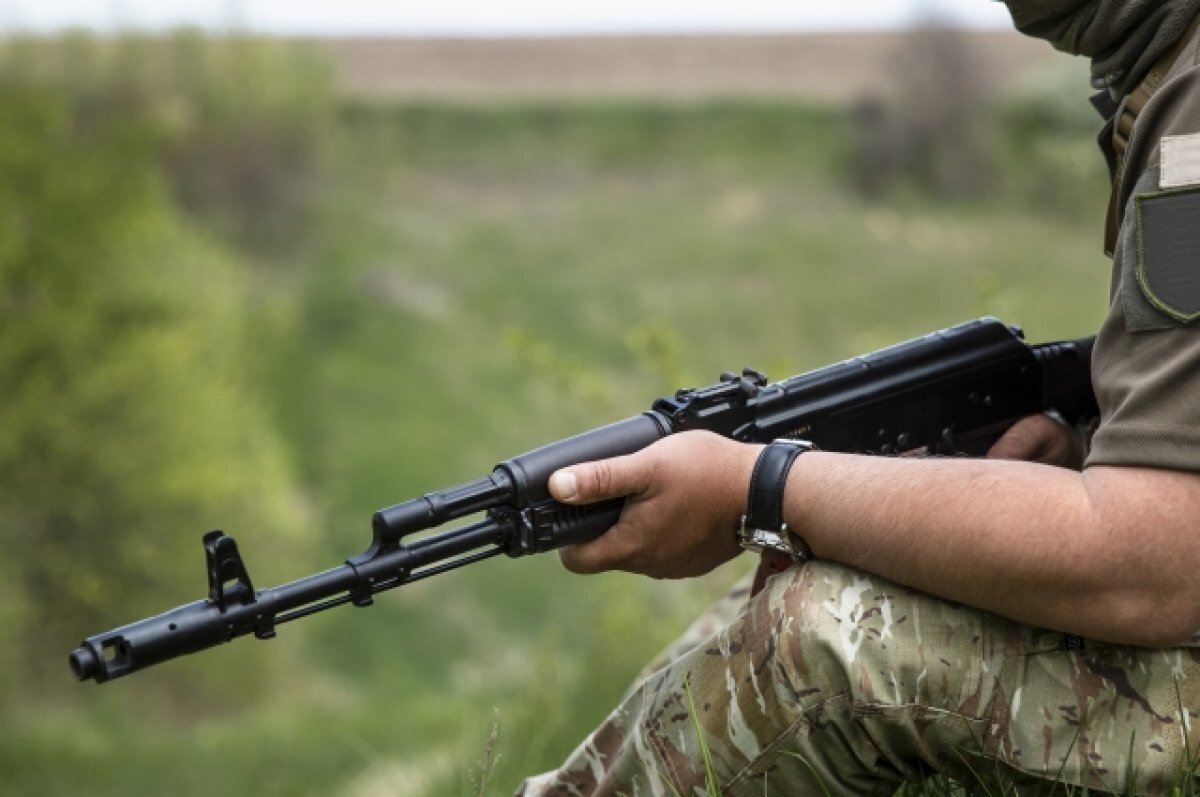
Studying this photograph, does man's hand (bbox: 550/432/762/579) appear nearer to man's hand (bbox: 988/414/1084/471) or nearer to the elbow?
the elbow

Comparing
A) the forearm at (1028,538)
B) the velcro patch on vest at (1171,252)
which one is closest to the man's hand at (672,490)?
the forearm at (1028,538)

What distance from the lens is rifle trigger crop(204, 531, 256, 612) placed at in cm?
232

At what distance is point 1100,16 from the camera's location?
251 cm

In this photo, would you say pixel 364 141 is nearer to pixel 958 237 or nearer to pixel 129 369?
pixel 958 237

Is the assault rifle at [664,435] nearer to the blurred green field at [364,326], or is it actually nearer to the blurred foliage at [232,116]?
the blurred green field at [364,326]

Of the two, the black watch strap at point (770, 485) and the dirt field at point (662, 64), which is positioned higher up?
the dirt field at point (662, 64)

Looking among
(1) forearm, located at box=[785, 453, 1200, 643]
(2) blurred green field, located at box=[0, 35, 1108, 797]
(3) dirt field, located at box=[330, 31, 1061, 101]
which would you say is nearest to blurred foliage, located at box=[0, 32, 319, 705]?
(2) blurred green field, located at box=[0, 35, 1108, 797]

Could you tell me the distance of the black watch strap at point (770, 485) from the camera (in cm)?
243

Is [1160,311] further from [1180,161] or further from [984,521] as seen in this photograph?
[984,521]

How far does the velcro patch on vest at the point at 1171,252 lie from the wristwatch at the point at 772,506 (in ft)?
2.09

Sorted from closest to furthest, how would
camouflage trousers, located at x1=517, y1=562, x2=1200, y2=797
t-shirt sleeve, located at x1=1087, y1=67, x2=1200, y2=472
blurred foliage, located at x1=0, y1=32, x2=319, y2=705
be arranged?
t-shirt sleeve, located at x1=1087, y1=67, x2=1200, y2=472 < camouflage trousers, located at x1=517, y1=562, x2=1200, y2=797 < blurred foliage, located at x1=0, y1=32, x2=319, y2=705

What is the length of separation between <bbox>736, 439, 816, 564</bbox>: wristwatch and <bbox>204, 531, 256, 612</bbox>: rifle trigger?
85 cm

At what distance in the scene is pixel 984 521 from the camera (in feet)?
7.23

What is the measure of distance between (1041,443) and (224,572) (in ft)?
5.96
